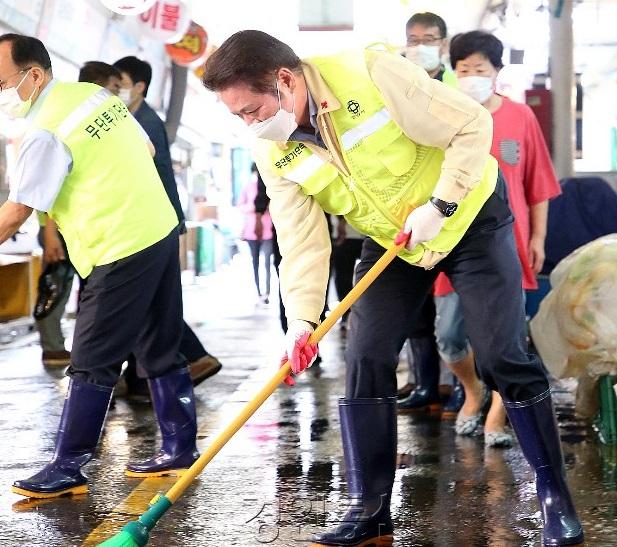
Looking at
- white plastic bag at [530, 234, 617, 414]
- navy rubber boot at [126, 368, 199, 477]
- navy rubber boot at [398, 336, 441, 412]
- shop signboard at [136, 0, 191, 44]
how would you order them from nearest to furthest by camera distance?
navy rubber boot at [126, 368, 199, 477]
white plastic bag at [530, 234, 617, 414]
navy rubber boot at [398, 336, 441, 412]
shop signboard at [136, 0, 191, 44]

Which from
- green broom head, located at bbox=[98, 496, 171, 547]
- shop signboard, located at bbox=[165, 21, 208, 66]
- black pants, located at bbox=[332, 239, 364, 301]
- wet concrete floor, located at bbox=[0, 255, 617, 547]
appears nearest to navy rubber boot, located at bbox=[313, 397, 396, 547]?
wet concrete floor, located at bbox=[0, 255, 617, 547]

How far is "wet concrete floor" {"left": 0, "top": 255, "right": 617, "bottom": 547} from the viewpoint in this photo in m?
3.83

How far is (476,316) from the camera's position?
357cm

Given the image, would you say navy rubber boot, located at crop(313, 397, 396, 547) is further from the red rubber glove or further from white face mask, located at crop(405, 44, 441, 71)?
white face mask, located at crop(405, 44, 441, 71)

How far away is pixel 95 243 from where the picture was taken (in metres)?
4.39

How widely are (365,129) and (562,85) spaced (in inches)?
233

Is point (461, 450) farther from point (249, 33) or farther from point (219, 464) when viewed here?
point (249, 33)

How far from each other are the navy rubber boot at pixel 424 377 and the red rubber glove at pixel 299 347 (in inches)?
107

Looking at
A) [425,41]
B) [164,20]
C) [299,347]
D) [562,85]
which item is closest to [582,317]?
[425,41]

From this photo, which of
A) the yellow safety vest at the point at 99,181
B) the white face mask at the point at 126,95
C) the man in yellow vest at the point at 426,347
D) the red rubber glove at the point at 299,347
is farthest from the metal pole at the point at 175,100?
the red rubber glove at the point at 299,347

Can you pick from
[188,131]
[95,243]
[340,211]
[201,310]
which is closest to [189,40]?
[201,310]

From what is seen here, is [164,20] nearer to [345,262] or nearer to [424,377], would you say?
[345,262]

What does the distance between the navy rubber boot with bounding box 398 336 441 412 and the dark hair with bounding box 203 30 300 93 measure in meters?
3.16

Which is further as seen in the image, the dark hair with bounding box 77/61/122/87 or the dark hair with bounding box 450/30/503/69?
the dark hair with bounding box 77/61/122/87
